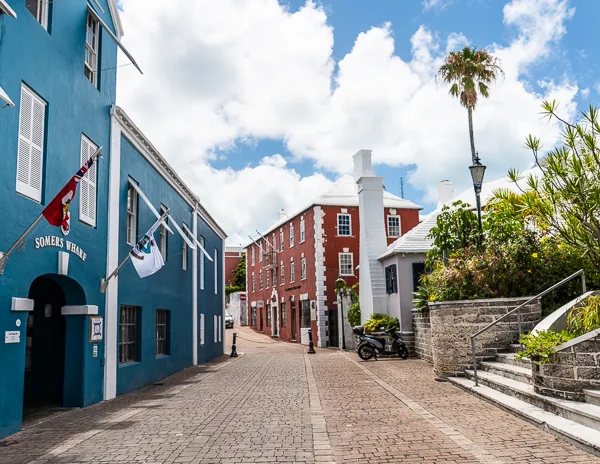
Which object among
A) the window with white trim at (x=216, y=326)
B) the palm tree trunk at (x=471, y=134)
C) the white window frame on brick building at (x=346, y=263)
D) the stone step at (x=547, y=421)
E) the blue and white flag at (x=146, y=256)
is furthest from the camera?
the white window frame on brick building at (x=346, y=263)

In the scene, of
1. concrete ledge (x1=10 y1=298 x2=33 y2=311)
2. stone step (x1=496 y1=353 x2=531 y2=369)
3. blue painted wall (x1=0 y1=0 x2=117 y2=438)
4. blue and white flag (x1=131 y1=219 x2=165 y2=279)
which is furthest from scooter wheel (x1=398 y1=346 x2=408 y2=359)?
concrete ledge (x1=10 y1=298 x2=33 y2=311)

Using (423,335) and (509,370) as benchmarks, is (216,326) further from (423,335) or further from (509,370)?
(509,370)

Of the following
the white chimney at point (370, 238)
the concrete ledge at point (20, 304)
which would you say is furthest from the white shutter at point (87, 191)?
the white chimney at point (370, 238)

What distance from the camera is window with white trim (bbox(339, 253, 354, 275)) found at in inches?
1278

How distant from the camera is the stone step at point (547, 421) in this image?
6.34 meters

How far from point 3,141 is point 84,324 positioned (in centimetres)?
419

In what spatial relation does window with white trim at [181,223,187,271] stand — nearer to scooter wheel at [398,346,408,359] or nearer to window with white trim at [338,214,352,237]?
scooter wheel at [398,346,408,359]

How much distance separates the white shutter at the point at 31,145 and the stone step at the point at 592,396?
8622 millimetres

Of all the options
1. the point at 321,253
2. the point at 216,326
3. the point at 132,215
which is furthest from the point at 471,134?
the point at 321,253

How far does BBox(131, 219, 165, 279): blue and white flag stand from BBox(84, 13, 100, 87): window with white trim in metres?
3.54

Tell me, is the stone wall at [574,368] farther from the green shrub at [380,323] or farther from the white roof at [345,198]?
the white roof at [345,198]

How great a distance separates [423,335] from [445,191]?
1426 centimetres

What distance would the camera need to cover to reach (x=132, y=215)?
14359mm

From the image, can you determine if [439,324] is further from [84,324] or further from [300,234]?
[300,234]
